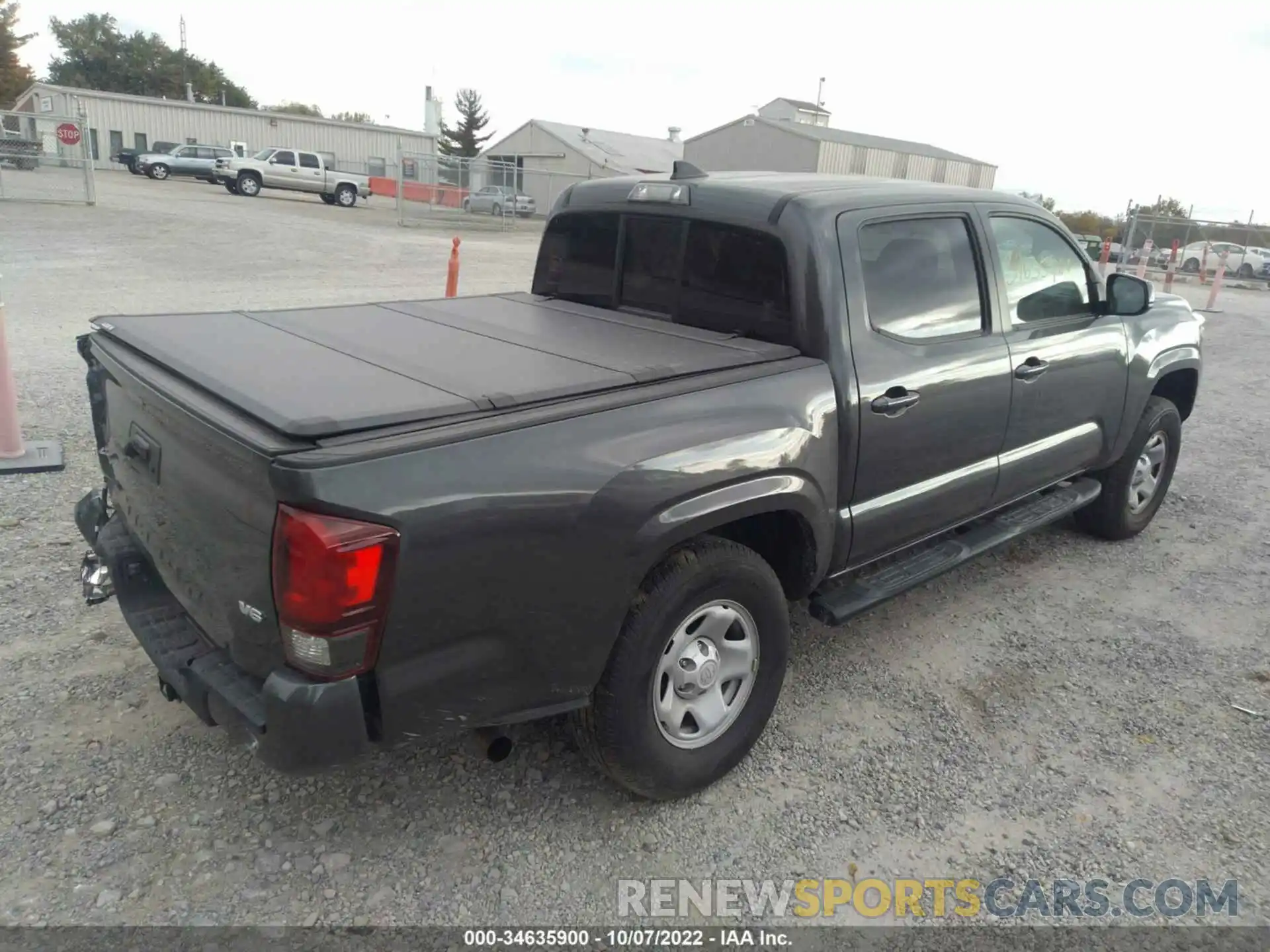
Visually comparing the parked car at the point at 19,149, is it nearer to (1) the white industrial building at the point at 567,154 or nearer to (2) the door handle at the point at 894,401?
(1) the white industrial building at the point at 567,154

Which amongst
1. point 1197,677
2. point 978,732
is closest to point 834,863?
point 978,732

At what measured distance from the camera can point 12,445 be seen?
5375mm

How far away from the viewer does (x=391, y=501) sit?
2090 millimetres

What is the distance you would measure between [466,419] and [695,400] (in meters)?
0.74

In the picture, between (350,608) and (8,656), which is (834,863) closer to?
(350,608)

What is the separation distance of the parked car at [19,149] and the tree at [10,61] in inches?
1147

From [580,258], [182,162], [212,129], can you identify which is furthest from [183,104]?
[580,258]

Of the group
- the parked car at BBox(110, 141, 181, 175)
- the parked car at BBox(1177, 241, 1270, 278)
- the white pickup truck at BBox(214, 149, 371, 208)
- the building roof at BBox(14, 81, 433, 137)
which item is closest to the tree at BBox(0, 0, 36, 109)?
the building roof at BBox(14, 81, 433, 137)

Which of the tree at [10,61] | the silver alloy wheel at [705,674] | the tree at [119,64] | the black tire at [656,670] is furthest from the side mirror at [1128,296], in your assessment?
the tree at [119,64]

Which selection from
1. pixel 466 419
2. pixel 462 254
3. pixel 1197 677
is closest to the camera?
pixel 466 419

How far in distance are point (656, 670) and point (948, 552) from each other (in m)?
1.74

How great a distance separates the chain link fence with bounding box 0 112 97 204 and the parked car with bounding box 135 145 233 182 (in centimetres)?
358

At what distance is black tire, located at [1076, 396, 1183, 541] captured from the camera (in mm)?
4965

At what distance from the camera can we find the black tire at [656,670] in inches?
104
